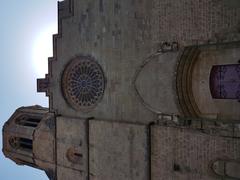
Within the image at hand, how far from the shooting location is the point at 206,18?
1078cm

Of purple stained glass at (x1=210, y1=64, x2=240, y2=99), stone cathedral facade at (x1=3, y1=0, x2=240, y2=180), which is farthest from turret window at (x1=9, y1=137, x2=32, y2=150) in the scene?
purple stained glass at (x1=210, y1=64, x2=240, y2=99)

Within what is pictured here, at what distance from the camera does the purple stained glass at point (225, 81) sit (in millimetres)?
11180

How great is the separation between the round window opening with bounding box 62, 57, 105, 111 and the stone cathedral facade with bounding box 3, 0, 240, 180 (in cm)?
5

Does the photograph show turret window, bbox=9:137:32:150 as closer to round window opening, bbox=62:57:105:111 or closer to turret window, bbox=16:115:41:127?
turret window, bbox=16:115:41:127

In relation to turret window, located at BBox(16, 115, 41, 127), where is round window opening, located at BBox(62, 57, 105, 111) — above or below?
above

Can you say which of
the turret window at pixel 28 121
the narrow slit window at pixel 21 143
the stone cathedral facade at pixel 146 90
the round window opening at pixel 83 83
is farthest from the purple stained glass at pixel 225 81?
the narrow slit window at pixel 21 143

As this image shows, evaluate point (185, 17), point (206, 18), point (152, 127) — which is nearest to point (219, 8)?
point (206, 18)

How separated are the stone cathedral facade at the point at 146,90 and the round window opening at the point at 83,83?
5 centimetres

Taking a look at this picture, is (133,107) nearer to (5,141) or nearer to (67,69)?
(67,69)

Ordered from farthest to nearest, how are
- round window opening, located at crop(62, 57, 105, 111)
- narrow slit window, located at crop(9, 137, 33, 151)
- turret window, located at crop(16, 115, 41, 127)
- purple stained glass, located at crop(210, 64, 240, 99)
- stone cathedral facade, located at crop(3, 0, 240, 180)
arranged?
turret window, located at crop(16, 115, 41, 127) < narrow slit window, located at crop(9, 137, 33, 151) < round window opening, located at crop(62, 57, 105, 111) < purple stained glass, located at crop(210, 64, 240, 99) < stone cathedral facade, located at crop(3, 0, 240, 180)

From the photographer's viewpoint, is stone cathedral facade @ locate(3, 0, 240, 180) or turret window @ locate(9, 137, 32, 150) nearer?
stone cathedral facade @ locate(3, 0, 240, 180)

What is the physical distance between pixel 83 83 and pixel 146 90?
154 inches

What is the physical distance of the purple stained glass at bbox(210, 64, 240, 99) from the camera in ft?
36.7

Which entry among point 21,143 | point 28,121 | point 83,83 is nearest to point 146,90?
point 83,83
